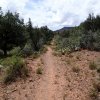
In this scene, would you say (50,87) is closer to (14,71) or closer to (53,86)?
(53,86)

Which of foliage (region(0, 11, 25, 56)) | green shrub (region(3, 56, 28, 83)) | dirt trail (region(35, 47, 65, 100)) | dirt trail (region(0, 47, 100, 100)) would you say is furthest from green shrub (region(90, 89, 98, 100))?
foliage (region(0, 11, 25, 56))

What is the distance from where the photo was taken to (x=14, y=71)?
1245cm

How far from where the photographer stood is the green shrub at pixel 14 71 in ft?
39.0

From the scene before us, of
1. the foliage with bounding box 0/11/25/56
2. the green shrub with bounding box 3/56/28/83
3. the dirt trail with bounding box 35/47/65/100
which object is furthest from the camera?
the foliage with bounding box 0/11/25/56

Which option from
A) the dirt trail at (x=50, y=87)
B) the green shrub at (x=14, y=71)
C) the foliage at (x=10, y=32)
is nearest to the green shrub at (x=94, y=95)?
the dirt trail at (x=50, y=87)

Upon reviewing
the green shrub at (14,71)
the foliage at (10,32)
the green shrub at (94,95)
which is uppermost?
the foliage at (10,32)

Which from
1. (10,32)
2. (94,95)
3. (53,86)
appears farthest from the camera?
(10,32)

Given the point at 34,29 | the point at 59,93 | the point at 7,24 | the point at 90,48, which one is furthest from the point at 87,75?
the point at 34,29

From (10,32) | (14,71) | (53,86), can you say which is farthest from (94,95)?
(10,32)

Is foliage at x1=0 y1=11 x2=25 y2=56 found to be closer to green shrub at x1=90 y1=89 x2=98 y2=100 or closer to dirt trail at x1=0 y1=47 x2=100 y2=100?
dirt trail at x1=0 y1=47 x2=100 y2=100

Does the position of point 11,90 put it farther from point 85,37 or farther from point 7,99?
point 85,37

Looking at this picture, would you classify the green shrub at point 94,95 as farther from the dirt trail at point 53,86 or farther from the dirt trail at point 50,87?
the dirt trail at point 50,87

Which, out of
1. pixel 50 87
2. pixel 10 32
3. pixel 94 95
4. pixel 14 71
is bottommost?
pixel 94 95

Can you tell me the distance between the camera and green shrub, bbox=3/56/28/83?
468 inches
